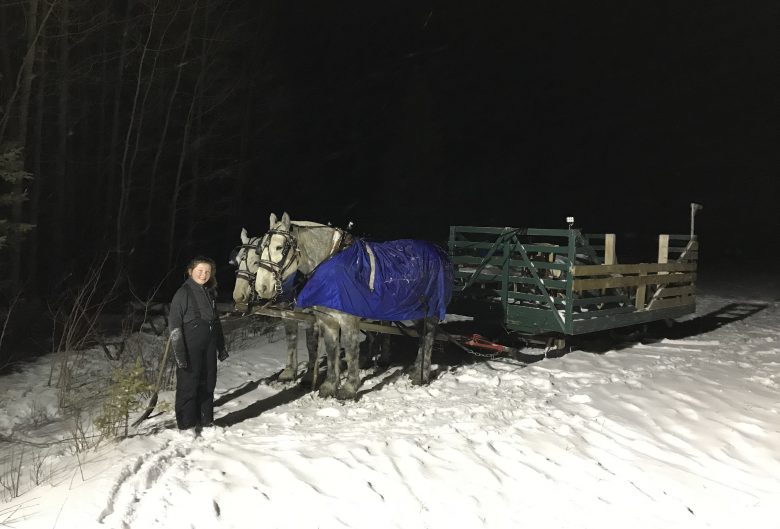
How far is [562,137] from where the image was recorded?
4347 cm

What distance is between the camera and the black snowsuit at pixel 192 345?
17.0ft

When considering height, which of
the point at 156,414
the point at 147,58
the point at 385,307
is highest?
the point at 147,58

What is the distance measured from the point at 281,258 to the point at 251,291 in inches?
19.8

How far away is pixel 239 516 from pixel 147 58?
16.0 metres

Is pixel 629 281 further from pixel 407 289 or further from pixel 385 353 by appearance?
pixel 407 289

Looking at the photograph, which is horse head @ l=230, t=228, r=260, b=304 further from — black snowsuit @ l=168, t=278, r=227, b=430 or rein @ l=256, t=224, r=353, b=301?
black snowsuit @ l=168, t=278, r=227, b=430

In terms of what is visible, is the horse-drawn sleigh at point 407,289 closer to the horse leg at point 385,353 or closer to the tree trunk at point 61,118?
the horse leg at point 385,353

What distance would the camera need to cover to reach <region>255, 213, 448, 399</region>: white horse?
252 inches

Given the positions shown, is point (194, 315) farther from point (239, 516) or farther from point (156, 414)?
point (239, 516)

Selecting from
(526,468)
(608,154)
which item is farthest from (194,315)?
(608,154)

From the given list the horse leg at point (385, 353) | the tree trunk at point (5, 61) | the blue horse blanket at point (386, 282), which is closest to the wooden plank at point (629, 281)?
the blue horse blanket at point (386, 282)

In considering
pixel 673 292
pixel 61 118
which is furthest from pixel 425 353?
pixel 61 118

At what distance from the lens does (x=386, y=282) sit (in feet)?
22.2

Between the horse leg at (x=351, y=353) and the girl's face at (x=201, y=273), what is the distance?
1736 millimetres
